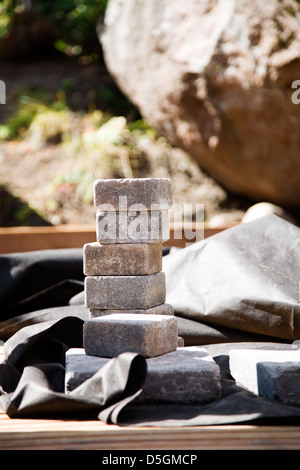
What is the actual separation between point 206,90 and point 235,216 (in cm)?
159

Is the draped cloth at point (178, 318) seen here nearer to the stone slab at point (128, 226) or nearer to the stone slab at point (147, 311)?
the stone slab at point (147, 311)

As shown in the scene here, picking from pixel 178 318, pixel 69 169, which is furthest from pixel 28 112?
pixel 178 318

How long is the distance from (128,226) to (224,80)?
3721mm

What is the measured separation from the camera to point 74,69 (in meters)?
9.34

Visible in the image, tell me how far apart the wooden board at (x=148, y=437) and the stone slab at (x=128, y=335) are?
1.27ft

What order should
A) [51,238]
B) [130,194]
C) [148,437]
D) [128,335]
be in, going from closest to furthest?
[148,437], [128,335], [130,194], [51,238]

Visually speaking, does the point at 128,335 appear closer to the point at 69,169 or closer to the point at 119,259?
the point at 119,259

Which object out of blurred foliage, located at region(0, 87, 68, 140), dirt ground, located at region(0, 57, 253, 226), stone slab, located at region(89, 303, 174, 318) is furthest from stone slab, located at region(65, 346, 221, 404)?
blurred foliage, located at region(0, 87, 68, 140)

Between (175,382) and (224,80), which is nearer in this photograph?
(175,382)

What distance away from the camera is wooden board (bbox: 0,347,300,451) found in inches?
62.6

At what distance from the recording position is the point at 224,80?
5.64 m

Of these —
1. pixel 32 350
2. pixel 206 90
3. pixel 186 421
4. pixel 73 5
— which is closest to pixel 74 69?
pixel 73 5

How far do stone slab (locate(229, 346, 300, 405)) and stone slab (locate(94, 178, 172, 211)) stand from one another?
655mm

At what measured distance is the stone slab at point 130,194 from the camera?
225 cm
